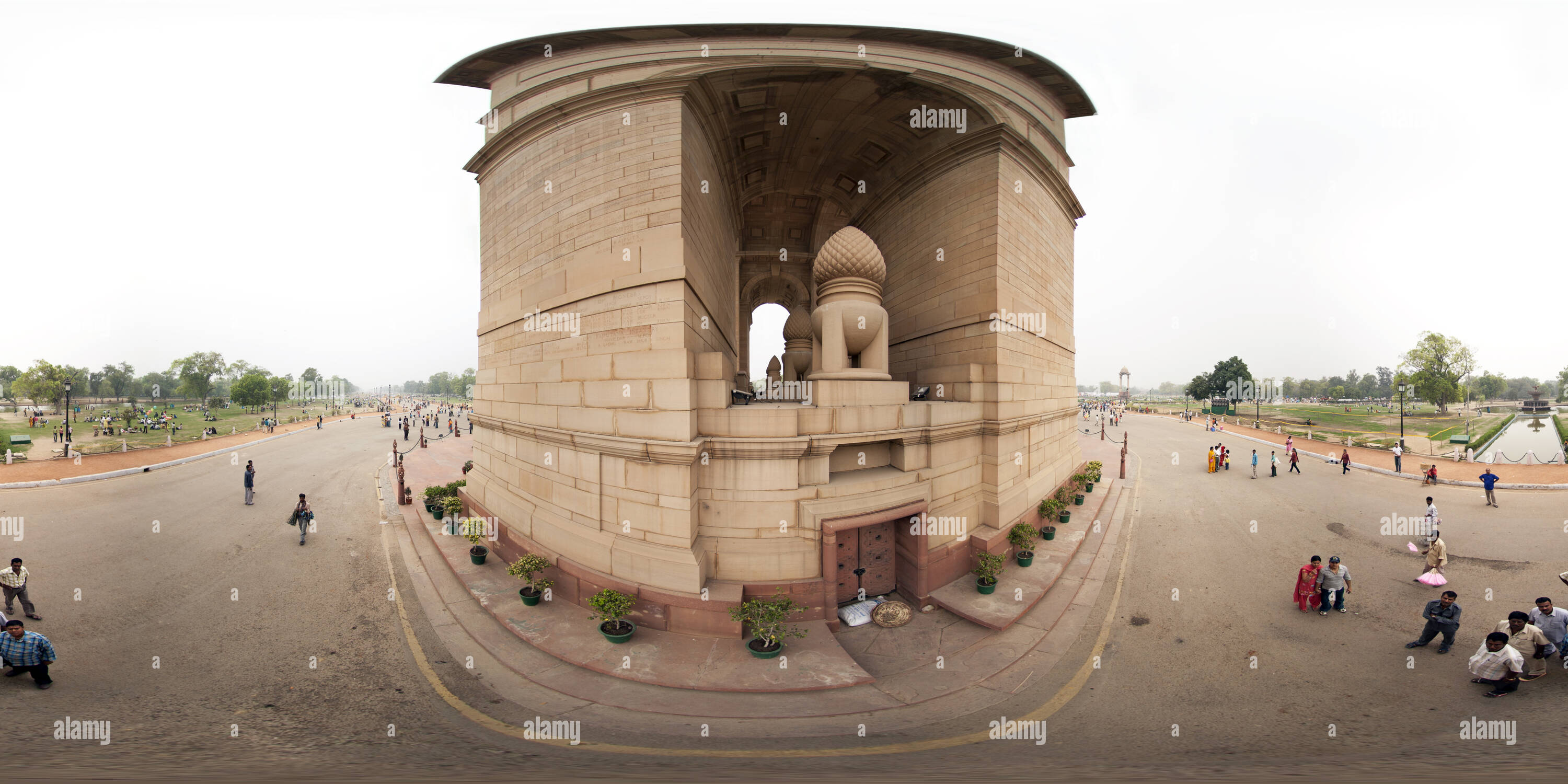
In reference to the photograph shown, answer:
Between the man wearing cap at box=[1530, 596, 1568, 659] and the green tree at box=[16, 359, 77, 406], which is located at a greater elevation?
the green tree at box=[16, 359, 77, 406]

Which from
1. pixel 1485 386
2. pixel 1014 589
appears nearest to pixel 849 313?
pixel 1014 589

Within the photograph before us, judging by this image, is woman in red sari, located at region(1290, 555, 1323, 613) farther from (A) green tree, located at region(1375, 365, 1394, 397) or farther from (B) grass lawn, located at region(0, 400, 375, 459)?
(A) green tree, located at region(1375, 365, 1394, 397)

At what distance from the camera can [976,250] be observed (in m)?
10.9

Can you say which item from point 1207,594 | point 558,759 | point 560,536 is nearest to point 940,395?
point 1207,594

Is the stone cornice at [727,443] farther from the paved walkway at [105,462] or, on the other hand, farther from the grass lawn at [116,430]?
the grass lawn at [116,430]

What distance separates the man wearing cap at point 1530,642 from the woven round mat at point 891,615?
24.8 ft

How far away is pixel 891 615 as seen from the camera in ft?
26.6

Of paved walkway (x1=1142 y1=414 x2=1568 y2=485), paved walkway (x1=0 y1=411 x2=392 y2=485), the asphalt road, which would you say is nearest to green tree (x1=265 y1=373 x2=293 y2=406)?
paved walkway (x1=0 y1=411 x2=392 y2=485)

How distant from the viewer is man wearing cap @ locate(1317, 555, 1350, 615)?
7.87 metres

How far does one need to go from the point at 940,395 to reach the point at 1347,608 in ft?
26.4

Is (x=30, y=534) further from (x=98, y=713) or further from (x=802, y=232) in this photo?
(x=802, y=232)

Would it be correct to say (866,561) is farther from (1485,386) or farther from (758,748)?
(1485,386)

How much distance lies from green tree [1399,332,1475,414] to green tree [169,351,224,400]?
14587 centimetres

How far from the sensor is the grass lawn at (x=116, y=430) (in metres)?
24.6
